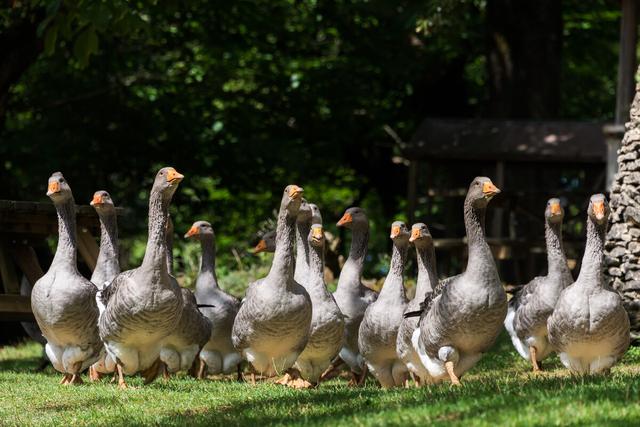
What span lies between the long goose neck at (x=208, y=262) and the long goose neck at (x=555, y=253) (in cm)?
395

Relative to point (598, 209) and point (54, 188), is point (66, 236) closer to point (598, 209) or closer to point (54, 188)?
point (54, 188)

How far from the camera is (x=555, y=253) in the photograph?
12.9 meters

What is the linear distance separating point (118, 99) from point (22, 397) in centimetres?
1482

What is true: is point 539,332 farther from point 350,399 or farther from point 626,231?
point 350,399

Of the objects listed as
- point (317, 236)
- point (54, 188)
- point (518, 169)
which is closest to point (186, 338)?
point (317, 236)

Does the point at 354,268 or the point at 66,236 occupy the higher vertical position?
the point at 66,236

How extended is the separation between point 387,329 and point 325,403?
9.27 feet

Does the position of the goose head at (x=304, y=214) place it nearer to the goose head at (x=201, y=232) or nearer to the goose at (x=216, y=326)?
the goose at (x=216, y=326)

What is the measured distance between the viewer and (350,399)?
9008mm

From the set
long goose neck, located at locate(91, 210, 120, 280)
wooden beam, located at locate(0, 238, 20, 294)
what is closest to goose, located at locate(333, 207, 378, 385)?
long goose neck, located at locate(91, 210, 120, 280)

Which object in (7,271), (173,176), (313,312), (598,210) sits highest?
(173,176)

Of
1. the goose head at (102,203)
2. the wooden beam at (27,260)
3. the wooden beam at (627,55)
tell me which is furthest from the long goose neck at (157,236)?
the wooden beam at (627,55)

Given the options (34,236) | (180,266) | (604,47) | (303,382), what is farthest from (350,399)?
(604,47)

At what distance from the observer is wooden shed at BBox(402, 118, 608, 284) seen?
22.4m
